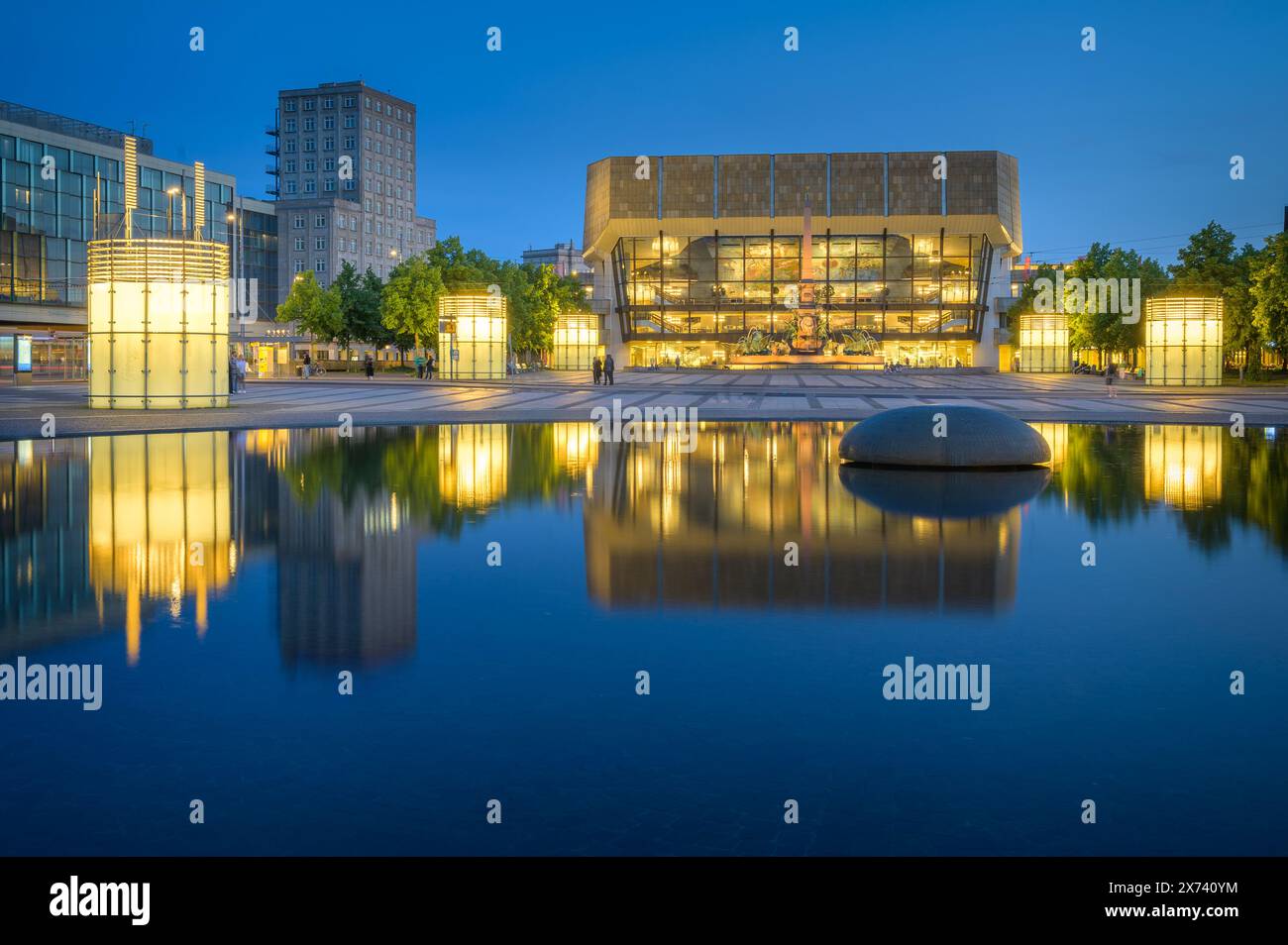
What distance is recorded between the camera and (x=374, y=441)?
24.7 meters

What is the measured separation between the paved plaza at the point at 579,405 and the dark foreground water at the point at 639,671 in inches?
594

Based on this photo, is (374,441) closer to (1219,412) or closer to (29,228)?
(1219,412)

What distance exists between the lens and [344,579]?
989cm

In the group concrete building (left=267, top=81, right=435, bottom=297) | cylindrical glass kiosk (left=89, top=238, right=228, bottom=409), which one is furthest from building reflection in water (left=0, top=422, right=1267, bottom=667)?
concrete building (left=267, top=81, right=435, bottom=297)

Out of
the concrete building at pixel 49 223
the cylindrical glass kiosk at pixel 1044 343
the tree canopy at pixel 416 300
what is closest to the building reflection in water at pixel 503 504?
the tree canopy at pixel 416 300

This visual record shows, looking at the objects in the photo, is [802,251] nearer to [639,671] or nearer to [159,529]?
[159,529]

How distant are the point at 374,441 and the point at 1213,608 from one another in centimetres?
1838

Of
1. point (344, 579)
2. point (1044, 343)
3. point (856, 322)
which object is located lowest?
point (344, 579)

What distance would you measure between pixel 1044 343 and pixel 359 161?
98.8 m

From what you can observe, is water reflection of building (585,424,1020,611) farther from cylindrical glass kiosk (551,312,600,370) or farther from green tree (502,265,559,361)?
cylindrical glass kiosk (551,312,600,370)

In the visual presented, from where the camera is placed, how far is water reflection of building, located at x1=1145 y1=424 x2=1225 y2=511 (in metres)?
16.1
